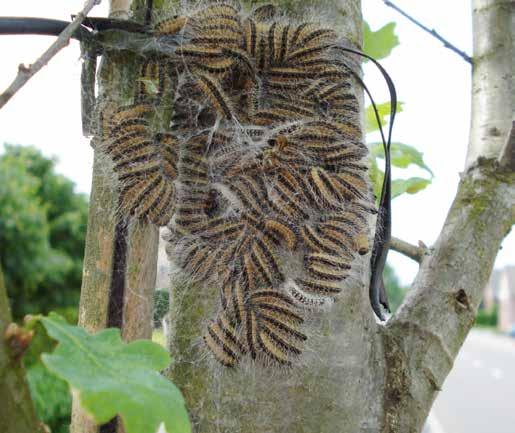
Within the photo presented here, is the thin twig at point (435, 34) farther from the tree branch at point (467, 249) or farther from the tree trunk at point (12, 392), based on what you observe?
the tree trunk at point (12, 392)

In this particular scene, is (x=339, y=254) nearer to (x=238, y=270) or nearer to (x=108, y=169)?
(x=238, y=270)

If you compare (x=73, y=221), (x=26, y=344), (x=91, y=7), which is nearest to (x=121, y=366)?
(x=26, y=344)

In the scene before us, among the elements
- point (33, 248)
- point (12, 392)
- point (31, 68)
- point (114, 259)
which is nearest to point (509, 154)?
point (114, 259)

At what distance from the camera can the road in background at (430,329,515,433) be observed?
60.7ft

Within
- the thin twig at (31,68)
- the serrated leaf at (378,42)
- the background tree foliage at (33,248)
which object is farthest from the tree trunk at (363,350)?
the background tree foliage at (33,248)

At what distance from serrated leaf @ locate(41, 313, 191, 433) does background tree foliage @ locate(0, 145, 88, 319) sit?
19.0 meters

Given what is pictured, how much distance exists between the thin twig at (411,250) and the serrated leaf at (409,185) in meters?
0.18

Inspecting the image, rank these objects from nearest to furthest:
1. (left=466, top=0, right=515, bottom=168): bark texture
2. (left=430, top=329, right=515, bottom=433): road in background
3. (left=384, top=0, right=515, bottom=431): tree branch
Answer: (left=384, top=0, right=515, bottom=431): tree branch
(left=466, top=0, right=515, bottom=168): bark texture
(left=430, top=329, right=515, bottom=433): road in background

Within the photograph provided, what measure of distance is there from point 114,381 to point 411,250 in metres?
1.26

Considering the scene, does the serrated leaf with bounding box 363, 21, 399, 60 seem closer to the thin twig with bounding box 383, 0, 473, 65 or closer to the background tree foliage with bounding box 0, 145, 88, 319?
the thin twig with bounding box 383, 0, 473, 65

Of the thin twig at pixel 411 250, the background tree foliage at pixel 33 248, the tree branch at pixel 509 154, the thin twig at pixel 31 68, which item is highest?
the tree branch at pixel 509 154

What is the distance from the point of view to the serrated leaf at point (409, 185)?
1889 millimetres

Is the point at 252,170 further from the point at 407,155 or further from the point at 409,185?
the point at 407,155

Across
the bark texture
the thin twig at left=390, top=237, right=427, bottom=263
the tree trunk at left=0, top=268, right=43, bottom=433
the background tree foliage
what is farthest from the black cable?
the background tree foliage
